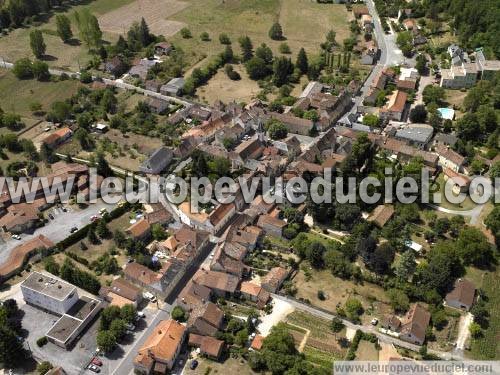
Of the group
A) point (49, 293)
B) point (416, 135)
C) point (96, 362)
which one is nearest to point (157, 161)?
point (49, 293)

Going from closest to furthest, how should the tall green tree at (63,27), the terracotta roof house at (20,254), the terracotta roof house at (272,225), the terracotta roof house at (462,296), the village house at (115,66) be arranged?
the terracotta roof house at (462,296)
the terracotta roof house at (20,254)
the terracotta roof house at (272,225)
the village house at (115,66)
the tall green tree at (63,27)

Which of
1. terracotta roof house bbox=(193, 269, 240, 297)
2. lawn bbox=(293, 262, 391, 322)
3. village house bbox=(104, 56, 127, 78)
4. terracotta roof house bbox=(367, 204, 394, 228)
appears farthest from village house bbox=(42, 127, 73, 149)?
terracotta roof house bbox=(367, 204, 394, 228)

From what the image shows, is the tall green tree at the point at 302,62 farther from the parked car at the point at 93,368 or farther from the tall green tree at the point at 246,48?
the parked car at the point at 93,368

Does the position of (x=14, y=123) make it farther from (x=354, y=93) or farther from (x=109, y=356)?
(x=354, y=93)

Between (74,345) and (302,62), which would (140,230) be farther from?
(302,62)

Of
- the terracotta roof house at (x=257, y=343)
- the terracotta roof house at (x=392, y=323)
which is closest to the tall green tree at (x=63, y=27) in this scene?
the terracotta roof house at (x=257, y=343)

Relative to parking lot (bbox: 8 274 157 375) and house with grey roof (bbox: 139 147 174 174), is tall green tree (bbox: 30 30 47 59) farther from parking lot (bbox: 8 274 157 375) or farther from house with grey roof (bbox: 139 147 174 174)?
parking lot (bbox: 8 274 157 375)
